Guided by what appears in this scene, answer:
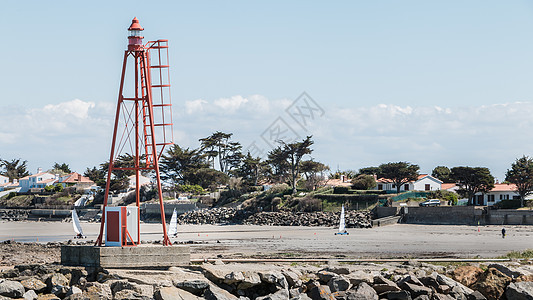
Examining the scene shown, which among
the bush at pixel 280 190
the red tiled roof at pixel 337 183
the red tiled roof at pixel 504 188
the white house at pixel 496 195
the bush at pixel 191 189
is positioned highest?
the red tiled roof at pixel 337 183

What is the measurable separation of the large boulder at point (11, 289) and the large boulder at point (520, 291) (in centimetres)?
1490

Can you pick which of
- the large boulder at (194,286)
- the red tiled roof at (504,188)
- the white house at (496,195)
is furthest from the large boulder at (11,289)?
the red tiled roof at (504,188)

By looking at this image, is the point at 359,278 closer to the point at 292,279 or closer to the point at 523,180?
the point at 292,279

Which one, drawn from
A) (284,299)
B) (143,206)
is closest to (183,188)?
(143,206)

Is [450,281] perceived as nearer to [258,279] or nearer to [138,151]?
[258,279]

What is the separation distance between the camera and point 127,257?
2475cm

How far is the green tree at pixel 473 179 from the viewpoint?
66.8m

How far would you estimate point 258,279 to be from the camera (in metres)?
21.8

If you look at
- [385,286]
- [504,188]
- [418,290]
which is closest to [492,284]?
[418,290]

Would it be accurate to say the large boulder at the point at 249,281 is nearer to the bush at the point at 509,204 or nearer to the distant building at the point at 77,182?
the bush at the point at 509,204

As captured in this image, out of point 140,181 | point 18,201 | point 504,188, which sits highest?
point 140,181

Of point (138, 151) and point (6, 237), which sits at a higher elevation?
point (138, 151)

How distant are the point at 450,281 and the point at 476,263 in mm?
6510

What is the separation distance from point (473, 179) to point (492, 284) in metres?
46.0
